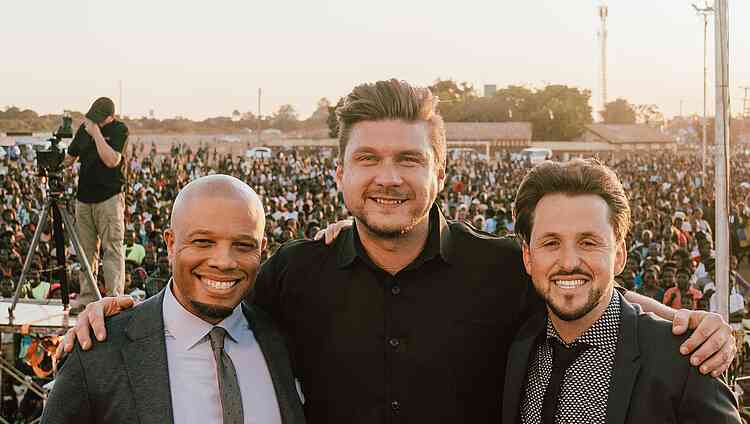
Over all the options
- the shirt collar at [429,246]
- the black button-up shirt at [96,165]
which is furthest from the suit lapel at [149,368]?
the black button-up shirt at [96,165]

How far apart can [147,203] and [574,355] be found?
55.2 feet

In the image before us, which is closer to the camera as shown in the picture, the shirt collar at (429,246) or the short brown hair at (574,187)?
the short brown hair at (574,187)

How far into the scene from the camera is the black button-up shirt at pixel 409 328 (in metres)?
2.82

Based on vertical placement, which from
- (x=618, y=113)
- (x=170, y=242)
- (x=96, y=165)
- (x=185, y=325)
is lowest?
(x=185, y=325)

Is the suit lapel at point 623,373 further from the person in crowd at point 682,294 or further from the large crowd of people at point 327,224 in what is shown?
the person in crowd at point 682,294

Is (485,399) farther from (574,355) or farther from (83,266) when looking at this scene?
(83,266)

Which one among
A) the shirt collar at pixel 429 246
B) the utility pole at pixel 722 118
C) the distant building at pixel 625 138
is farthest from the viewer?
the distant building at pixel 625 138

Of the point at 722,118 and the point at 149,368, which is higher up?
the point at 722,118

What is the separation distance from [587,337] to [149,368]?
1446 millimetres

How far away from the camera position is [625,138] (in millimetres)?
76500

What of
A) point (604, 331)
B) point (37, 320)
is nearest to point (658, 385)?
point (604, 331)

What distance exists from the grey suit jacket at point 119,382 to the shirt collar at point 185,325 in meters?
0.05

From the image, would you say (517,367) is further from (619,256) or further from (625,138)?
(625,138)

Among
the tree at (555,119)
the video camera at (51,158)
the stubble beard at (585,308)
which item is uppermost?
the tree at (555,119)
